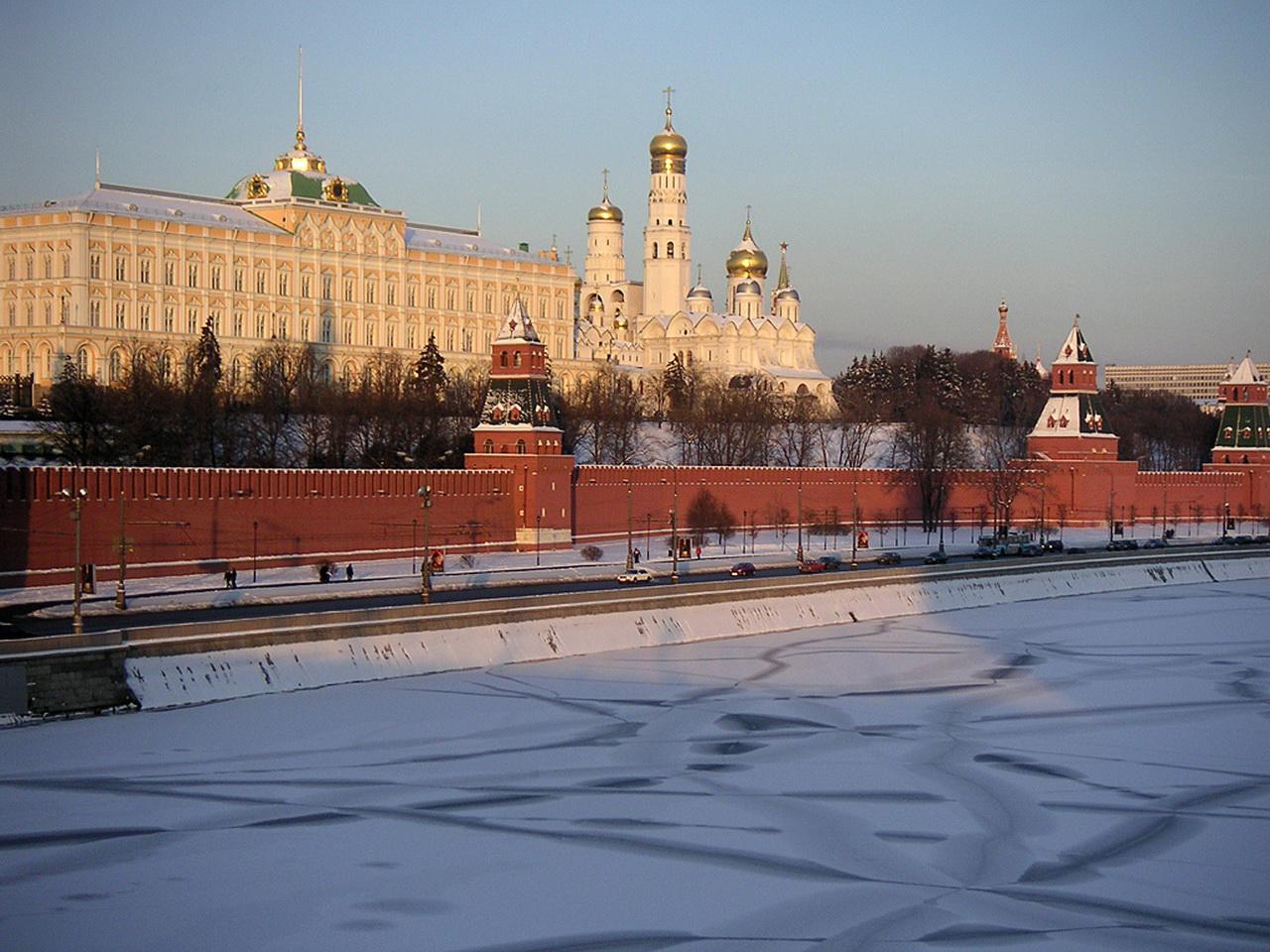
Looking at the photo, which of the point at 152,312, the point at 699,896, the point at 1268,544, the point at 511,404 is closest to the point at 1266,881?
the point at 699,896

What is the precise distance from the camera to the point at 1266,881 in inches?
799

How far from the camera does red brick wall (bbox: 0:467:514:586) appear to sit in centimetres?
4081

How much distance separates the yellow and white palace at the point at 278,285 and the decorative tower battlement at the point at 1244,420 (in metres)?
32.4

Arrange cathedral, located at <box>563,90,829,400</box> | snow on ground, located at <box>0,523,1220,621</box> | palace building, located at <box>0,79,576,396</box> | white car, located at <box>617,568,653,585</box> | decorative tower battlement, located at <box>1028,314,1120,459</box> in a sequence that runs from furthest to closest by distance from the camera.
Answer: cathedral, located at <box>563,90,829,400</box>
palace building, located at <box>0,79,576,396</box>
decorative tower battlement, located at <box>1028,314,1120,459</box>
white car, located at <box>617,568,653,585</box>
snow on ground, located at <box>0,523,1220,621</box>

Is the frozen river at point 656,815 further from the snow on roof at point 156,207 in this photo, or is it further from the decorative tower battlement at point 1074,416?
the snow on roof at point 156,207

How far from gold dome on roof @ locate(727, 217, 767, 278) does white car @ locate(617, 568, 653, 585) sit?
77.8 meters

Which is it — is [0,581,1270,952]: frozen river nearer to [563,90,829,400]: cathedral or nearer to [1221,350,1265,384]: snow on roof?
[1221,350,1265,384]: snow on roof

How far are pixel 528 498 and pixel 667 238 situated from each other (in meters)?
67.8

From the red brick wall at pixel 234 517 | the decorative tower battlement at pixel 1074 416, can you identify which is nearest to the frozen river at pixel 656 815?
the red brick wall at pixel 234 517

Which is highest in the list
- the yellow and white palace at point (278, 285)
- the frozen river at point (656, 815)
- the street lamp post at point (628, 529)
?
the yellow and white palace at point (278, 285)

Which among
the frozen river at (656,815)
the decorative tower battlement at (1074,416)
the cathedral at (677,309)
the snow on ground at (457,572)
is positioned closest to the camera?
the frozen river at (656,815)

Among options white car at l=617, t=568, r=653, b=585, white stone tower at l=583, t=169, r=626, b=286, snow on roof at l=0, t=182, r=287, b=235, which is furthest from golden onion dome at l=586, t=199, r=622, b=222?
white car at l=617, t=568, r=653, b=585

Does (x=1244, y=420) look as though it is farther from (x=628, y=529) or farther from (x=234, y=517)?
(x=234, y=517)

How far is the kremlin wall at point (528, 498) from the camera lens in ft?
139
